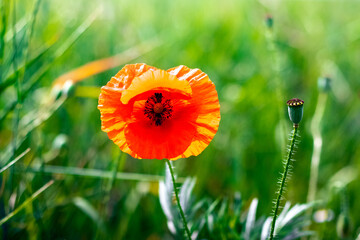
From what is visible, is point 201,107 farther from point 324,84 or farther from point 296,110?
point 324,84

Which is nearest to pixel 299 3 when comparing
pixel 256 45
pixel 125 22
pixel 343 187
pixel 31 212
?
pixel 256 45

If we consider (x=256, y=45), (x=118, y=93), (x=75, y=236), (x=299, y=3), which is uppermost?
(x=299, y=3)

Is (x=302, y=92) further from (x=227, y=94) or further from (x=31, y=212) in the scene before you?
(x=31, y=212)

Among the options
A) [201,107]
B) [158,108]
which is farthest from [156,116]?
[201,107]

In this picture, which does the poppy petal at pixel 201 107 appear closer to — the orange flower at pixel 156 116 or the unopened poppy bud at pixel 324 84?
the orange flower at pixel 156 116

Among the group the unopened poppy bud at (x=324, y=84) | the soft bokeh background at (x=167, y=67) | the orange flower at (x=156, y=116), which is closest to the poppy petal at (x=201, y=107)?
the orange flower at (x=156, y=116)

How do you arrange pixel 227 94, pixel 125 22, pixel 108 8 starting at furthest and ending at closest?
1. pixel 125 22
2. pixel 108 8
3. pixel 227 94

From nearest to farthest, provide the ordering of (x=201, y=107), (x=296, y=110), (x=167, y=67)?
(x=296, y=110), (x=201, y=107), (x=167, y=67)
